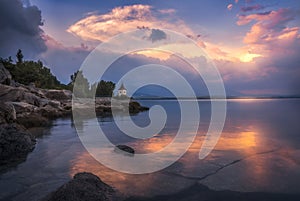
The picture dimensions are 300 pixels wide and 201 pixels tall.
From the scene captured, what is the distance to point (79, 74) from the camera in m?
130

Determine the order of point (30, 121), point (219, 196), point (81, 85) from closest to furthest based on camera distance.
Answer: point (219, 196)
point (30, 121)
point (81, 85)

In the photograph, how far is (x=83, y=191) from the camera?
332 inches

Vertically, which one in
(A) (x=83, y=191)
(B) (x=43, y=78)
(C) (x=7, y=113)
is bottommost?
(A) (x=83, y=191)

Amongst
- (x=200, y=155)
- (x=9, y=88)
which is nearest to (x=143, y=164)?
(x=200, y=155)

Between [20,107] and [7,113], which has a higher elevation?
[20,107]

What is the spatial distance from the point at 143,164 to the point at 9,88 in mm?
34989

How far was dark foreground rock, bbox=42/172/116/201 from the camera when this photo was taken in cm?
809

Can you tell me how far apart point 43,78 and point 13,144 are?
276ft

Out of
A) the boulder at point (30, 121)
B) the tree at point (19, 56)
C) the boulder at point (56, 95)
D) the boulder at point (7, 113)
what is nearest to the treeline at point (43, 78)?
the tree at point (19, 56)

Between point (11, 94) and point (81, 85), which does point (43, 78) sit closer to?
point (81, 85)

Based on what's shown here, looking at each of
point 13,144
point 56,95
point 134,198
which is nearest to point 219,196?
point 134,198

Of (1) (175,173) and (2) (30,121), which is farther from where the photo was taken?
(2) (30,121)

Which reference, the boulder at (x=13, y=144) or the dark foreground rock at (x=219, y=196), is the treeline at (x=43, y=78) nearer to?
the boulder at (x=13, y=144)

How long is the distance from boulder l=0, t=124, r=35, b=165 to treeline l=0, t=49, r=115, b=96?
6269 centimetres
